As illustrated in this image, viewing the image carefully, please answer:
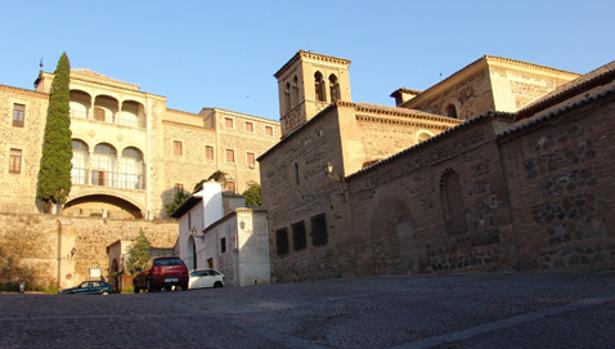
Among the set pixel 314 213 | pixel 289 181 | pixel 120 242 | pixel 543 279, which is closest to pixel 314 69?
pixel 289 181

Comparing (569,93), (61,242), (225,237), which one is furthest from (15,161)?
(569,93)

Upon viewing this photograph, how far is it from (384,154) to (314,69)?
8214mm

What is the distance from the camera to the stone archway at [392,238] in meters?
17.3

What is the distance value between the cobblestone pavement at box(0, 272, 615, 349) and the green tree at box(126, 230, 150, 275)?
928 inches

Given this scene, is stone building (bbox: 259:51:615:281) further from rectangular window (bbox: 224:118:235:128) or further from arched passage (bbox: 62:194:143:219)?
rectangular window (bbox: 224:118:235:128)

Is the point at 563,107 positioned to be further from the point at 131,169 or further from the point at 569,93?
the point at 131,169

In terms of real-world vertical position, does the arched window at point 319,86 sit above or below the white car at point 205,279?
above

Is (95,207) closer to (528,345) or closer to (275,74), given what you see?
(275,74)

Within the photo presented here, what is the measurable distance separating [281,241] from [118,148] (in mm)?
23604

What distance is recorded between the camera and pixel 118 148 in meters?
43.4

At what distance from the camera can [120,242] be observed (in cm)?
3319

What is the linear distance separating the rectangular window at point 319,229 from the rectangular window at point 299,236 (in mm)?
980

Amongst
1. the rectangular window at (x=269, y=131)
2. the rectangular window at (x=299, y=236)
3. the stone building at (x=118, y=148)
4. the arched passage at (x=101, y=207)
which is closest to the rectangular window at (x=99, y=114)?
the stone building at (x=118, y=148)

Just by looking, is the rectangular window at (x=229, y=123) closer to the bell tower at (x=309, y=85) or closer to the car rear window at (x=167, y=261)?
the bell tower at (x=309, y=85)
